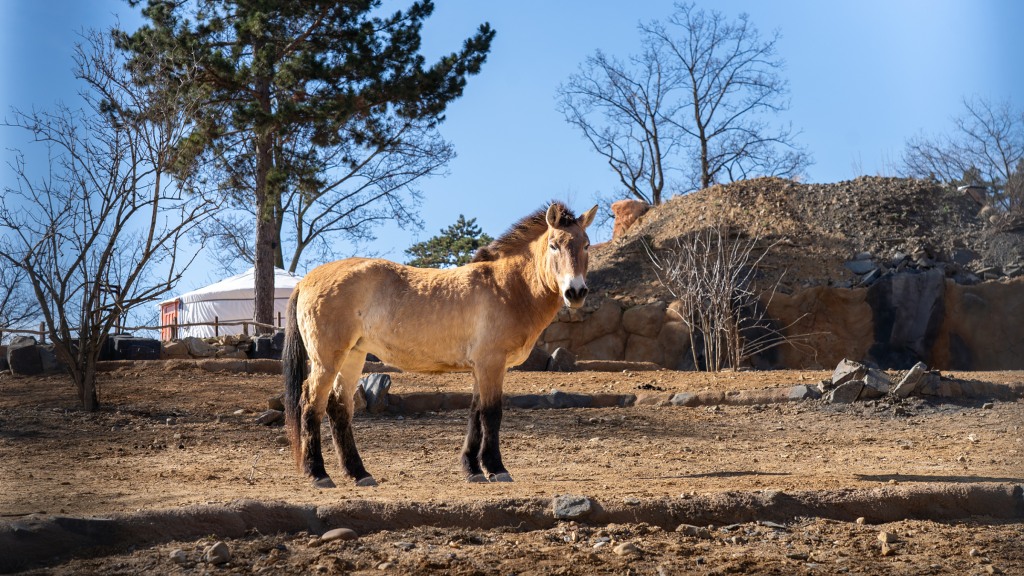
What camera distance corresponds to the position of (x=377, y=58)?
72.0ft

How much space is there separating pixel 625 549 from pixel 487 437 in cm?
254

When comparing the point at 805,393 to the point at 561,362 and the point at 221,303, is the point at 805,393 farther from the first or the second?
the point at 221,303

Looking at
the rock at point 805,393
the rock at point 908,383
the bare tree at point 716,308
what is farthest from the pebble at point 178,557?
the bare tree at point 716,308

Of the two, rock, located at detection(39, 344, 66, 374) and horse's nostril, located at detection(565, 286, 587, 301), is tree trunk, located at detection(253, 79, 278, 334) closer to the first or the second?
rock, located at detection(39, 344, 66, 374)

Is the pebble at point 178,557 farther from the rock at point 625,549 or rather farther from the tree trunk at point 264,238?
the tree trunk at point 264,238

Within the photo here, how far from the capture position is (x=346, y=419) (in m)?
7.20

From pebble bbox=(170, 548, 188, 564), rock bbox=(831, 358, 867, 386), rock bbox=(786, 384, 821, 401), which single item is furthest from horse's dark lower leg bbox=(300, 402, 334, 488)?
rock bbox=(831, 358, 867, 386)

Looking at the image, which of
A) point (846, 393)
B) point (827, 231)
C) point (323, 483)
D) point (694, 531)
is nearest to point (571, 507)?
point (694, 531)

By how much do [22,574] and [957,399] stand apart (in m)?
10.8

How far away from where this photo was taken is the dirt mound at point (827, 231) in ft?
80.9

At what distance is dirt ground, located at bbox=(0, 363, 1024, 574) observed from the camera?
438 cm

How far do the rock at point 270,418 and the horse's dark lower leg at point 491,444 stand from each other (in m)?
4.31

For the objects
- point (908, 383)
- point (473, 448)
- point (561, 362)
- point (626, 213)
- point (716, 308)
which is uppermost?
point (626, 213)

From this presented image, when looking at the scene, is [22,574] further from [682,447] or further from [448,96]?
[448,96]
